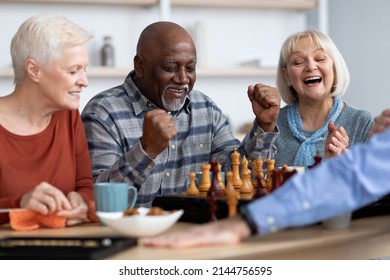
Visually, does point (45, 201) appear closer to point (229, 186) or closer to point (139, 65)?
point (229, 186)

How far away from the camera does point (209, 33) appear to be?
4.87 metres

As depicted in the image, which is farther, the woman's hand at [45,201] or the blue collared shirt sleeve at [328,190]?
the woman's hand at [45,201]

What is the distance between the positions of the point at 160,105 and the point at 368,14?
2.72 m

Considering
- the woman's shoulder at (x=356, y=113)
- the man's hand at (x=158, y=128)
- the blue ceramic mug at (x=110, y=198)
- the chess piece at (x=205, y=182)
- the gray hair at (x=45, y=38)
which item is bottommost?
the chess piece at (x=205, y=182)

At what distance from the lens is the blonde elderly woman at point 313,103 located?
2.78 meters

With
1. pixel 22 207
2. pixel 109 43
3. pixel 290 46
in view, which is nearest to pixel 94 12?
pixel 109 43

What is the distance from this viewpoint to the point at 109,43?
4418 mm

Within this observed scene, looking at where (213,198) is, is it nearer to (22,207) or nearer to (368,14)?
(22,207)

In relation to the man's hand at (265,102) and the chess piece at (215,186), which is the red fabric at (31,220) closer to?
the chess piece at (215,186)

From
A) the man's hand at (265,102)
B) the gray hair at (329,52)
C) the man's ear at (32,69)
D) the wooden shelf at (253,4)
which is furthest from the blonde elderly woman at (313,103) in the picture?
the wooden shelf at (253,4)

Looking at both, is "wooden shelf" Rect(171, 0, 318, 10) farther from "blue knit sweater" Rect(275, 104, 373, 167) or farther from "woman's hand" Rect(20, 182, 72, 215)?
"woman's hand" Rect(20, 182, 72, 215)

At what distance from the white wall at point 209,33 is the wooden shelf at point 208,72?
66 millimetres

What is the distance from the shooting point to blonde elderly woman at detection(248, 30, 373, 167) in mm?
2779

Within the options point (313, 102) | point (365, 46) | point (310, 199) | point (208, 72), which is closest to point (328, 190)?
point (310, 199)
